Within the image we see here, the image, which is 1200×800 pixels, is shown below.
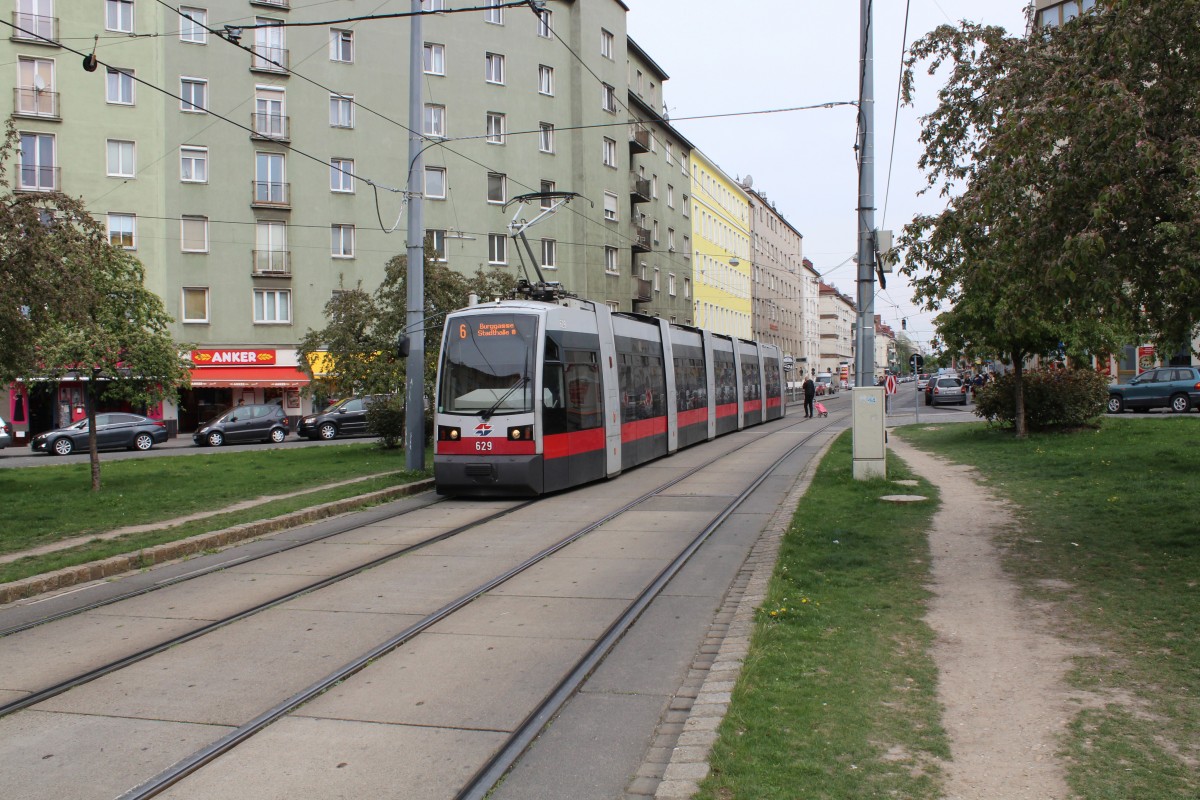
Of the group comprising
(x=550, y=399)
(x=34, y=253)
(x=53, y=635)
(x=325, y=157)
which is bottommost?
(x=53, y=635)

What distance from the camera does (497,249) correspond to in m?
44.3

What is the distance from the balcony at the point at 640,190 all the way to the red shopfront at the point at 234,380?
2092 cm

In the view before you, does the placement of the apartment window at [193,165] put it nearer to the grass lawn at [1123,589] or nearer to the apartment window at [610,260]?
the apartment window at [610,260]

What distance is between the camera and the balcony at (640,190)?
52.3 metres

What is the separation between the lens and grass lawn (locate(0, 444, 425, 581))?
1172 centimetres

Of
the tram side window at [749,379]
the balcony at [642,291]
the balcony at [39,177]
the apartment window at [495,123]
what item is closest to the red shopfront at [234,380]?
the balcony at [39,177]

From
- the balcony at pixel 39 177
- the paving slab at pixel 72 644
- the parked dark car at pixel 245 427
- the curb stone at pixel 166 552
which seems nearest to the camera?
the paving slab at pixel 72 644

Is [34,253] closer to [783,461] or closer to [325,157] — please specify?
[783,461]

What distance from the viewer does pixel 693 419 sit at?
25.2 metres

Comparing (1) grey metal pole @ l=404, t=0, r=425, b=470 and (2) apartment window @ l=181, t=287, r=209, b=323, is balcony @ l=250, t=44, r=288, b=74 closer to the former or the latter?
(2) apartment window @ l=181, t=287, r=209, b=323

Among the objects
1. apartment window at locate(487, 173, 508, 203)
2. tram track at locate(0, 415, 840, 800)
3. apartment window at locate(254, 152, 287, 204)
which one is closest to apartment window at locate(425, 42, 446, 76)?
apartment window at locate(487, 173, 508, 203)

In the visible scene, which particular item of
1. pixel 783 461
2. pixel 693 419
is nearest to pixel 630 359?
pixel 783 461

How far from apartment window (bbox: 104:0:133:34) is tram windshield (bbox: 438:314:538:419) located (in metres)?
30.8

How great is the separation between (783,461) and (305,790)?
17.4 metres
